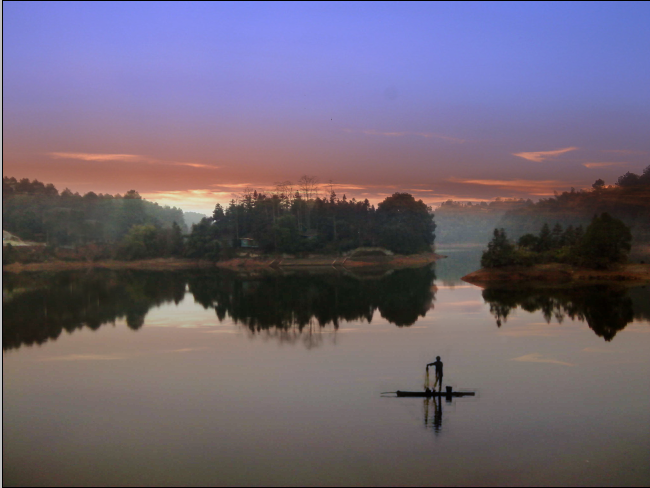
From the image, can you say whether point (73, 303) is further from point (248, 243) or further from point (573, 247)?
point (248, 243)

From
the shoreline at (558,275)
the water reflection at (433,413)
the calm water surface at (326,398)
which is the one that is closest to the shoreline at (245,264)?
the shoreline at (558,275)

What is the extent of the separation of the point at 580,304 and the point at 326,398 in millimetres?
23917

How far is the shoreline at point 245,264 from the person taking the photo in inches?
3211

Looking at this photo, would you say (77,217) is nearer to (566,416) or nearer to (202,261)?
(202,261)

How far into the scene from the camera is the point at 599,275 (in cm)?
4894

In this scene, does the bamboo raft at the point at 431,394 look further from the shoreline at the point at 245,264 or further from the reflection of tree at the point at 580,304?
the shoreline at the point at 245,264

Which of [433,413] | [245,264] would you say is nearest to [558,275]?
[433,413]

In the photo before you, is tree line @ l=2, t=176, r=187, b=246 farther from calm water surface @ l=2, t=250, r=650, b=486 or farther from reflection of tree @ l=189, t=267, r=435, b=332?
calm water surface @ l=2, t=250, r=650, b=486

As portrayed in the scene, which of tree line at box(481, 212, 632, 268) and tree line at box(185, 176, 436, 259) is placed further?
tree line at box(185, 176, 436, 259)

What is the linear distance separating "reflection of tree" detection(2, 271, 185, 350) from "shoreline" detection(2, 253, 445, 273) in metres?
21.2

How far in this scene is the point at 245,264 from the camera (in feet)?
273

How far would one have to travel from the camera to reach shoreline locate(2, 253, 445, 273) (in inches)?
3211

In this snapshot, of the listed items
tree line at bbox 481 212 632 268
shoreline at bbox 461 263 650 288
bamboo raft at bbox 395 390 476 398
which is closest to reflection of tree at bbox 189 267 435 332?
shoreline at bbox 461 263 650 288

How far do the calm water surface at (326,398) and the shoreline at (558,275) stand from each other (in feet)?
47.9
